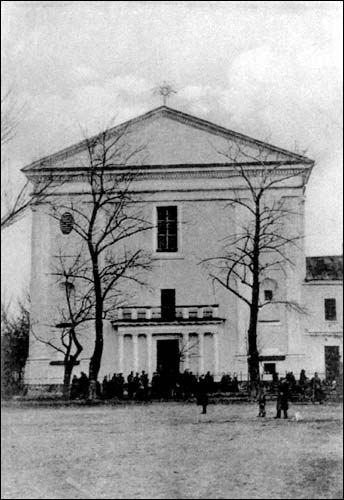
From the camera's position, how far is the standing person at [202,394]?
109 inches

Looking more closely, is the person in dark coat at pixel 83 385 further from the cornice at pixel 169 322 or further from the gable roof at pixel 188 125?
the gable roof at pixel 188 125

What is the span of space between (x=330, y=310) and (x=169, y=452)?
97cm

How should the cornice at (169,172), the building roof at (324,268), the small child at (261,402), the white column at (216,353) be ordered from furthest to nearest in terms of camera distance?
the cornice at (169,172), the white column at (216,353), the small child at (261,402), the building roof at (324,268)

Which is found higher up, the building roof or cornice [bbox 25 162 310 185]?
cornice [bbox 25 162 310 185]

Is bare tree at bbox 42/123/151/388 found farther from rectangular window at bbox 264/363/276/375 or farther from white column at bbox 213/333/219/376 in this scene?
rectangular window at bbox 264/363/276/375

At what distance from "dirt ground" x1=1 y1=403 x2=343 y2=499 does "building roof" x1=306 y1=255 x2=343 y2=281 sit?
60 cm

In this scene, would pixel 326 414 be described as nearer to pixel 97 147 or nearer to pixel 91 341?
pixel 91 341

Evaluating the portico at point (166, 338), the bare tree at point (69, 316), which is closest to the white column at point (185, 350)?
the portico at point (166, 338)

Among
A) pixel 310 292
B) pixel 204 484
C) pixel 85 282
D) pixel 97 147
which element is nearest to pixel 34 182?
pixel 97 147

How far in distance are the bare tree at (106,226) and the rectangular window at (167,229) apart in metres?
0.09

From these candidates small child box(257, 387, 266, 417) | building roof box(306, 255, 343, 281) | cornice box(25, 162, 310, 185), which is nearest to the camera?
building roof box(306, 255, 343, 281)

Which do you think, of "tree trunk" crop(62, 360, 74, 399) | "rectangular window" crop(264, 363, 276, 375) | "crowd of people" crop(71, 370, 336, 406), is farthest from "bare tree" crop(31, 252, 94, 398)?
"rectangular window" crop(264, 363, 276, 375)

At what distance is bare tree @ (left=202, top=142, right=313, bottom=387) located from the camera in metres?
2.88

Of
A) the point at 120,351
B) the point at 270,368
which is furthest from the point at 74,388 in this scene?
the point at 270,368
